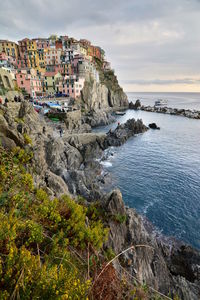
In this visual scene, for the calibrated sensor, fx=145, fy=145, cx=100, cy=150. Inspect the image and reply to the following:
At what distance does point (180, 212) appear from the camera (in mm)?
18703

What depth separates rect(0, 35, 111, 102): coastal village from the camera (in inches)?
2431

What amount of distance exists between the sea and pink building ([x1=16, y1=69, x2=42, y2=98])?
43.8 m

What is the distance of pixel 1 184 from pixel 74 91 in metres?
70.3

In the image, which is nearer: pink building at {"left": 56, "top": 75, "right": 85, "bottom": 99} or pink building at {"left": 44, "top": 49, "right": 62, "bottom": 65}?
pink building at {"left": 56, "top": 75, "right": 85, "bottom": 99}

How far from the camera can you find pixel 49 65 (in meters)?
74.6

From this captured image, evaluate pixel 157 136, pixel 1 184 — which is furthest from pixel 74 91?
pixel 1 184

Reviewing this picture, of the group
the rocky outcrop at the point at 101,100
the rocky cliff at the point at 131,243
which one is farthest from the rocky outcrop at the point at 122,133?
the rocky cliff at the point at 131,243

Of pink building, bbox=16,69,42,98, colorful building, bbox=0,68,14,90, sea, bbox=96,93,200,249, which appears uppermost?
pink building, bbox=16,69,42,98

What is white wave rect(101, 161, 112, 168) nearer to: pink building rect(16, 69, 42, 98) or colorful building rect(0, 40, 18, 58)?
pink building rect(16, 69, 42, 98)

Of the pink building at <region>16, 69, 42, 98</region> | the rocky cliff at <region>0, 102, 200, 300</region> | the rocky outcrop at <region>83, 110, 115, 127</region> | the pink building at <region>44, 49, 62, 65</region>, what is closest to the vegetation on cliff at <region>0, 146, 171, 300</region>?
the rocky cliff at <region>0, 102, 200, 300</region>

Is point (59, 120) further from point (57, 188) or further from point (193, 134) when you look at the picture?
point (193, 134)

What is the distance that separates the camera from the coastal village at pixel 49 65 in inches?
2431

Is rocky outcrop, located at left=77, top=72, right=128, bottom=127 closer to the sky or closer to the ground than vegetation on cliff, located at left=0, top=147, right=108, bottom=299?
closer to the sky

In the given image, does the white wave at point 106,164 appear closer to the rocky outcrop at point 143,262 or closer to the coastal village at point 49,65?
the rocky outcrop at point 143,262
